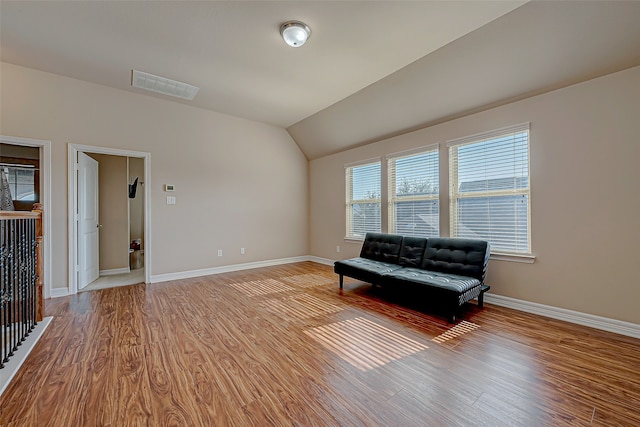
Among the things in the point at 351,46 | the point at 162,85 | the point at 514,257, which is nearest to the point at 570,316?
the point at 514,257

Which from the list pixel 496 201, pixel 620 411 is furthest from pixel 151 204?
pixel 620 411

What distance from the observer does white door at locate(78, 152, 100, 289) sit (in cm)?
401

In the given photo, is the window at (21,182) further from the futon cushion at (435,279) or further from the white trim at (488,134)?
the white trim at (488,134)

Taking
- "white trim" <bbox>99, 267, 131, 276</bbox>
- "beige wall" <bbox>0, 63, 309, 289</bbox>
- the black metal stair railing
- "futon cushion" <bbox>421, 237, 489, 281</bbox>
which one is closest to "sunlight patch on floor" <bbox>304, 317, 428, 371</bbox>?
"futon cushion" <bbox>421, 237, 489, 281</bbox>

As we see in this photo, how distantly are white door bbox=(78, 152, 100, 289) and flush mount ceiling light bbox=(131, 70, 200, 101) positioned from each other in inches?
56.3

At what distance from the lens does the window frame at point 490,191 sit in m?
3.13

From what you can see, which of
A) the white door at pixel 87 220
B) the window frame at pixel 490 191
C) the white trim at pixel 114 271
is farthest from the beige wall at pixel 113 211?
the window frame at pixel 490 191

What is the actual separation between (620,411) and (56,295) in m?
5.90

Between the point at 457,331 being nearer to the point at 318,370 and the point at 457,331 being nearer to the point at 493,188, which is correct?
the point at 318,370

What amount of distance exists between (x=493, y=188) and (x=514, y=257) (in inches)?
35.1

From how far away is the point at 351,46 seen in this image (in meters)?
2.96

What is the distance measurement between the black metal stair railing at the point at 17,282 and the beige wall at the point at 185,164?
1409 millimetres

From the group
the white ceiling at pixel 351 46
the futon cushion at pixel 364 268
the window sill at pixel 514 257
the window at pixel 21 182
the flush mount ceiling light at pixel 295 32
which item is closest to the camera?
the white ceiling at pixel 351 46

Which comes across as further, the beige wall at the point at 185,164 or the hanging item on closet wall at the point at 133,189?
the hanging item on closet wall at the point at 133,189
